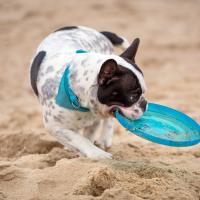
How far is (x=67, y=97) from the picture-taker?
5.01 meters

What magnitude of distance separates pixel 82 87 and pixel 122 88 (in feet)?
1.41

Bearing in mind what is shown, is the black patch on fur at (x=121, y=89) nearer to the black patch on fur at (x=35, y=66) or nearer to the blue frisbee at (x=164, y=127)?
the blue frisbee at (x=164, y=127)

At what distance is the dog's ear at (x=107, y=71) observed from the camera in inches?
179

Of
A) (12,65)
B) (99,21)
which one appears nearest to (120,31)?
(99,21)

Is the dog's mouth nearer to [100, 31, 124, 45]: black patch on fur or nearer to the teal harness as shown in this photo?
the teal harness

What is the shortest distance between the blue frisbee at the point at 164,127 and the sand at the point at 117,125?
25 cm

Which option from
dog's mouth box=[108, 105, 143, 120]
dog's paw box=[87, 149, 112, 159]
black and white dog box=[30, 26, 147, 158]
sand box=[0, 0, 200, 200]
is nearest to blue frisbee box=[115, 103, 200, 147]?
dog's mouth box=[108, 105, 143, 120]

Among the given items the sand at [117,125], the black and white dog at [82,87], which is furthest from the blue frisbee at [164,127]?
the sand at [117,125]

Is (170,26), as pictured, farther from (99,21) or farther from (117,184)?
(117,184)

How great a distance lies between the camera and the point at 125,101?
4707 millimetres

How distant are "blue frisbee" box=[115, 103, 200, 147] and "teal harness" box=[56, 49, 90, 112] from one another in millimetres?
408

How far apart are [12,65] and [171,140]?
7037mm

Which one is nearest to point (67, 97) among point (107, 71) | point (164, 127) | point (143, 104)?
point (107, 71)

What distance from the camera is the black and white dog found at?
15.3 ft
